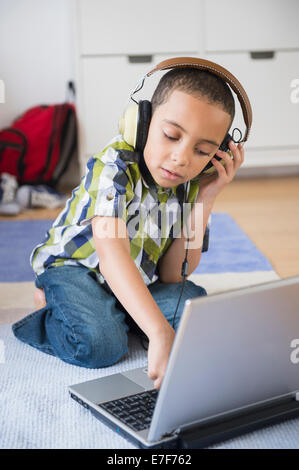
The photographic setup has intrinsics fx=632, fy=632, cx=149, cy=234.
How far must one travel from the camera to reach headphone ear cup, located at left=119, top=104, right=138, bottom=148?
103 cm

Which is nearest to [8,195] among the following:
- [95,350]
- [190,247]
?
[190,247]

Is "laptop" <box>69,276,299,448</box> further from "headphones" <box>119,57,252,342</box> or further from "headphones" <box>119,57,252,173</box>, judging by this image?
"headphones" <box>119,57,252,173</box>

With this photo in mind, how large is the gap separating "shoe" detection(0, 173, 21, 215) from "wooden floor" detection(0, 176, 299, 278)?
37 millimetres

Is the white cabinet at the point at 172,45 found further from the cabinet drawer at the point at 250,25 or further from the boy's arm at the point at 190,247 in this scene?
the boy's arm at the point at 190,247

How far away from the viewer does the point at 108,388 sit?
0.92 meters

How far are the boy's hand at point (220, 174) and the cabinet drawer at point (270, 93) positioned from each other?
5.27 ft

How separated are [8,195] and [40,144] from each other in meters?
0.34

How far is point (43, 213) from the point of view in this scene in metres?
2.40

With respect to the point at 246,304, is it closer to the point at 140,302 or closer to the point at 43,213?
the point at 140,302

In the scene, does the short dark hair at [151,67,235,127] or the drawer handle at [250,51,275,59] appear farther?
the drawer handle at [250,51,275,59]

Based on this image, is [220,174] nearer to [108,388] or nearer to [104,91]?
[108,388]

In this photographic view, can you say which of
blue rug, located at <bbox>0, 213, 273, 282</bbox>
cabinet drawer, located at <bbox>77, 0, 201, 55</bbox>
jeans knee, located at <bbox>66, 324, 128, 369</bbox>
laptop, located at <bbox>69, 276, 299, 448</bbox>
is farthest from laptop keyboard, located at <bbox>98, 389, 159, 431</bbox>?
cabinet drawer, located at <bbox>77, 0, 201, 55</bbox>

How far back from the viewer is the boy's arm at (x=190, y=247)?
4.00 feet
